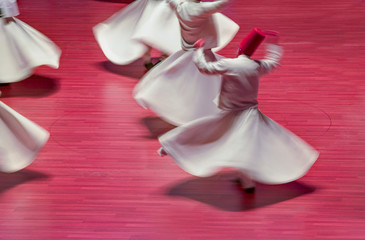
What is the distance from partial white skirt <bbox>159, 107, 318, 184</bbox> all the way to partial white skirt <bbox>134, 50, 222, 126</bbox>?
0.75 meters

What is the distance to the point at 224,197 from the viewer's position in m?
3.82

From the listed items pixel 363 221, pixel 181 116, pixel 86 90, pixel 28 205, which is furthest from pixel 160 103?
pixel 363 221

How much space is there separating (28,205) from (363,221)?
6.47ft

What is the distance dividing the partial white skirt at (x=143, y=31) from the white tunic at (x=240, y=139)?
1116 millimetres

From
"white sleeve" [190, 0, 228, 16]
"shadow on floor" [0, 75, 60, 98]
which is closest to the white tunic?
"white sleeve" [190, 0, 228, 16]

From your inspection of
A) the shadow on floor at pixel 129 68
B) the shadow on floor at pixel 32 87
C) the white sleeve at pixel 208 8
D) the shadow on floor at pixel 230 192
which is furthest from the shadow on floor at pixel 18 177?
the shadow on floor at pixel 129 68

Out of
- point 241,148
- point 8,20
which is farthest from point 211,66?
point 8,20

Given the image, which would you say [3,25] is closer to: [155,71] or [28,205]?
[155,71]

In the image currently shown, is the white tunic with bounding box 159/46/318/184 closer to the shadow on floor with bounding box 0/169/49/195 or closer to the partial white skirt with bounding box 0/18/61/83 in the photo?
the shadow on floor with bounding box 0/169/49/195

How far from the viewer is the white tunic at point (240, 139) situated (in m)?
3.64

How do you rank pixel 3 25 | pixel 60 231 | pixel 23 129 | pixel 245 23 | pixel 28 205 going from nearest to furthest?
pixel 60 231, pixel 28 205, pixel 23 129, pixel 3 25, pixel 245 23

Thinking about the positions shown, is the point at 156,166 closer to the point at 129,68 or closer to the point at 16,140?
the point at 16,140

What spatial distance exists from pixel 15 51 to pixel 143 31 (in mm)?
1083

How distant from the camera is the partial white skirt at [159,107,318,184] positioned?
364cm
